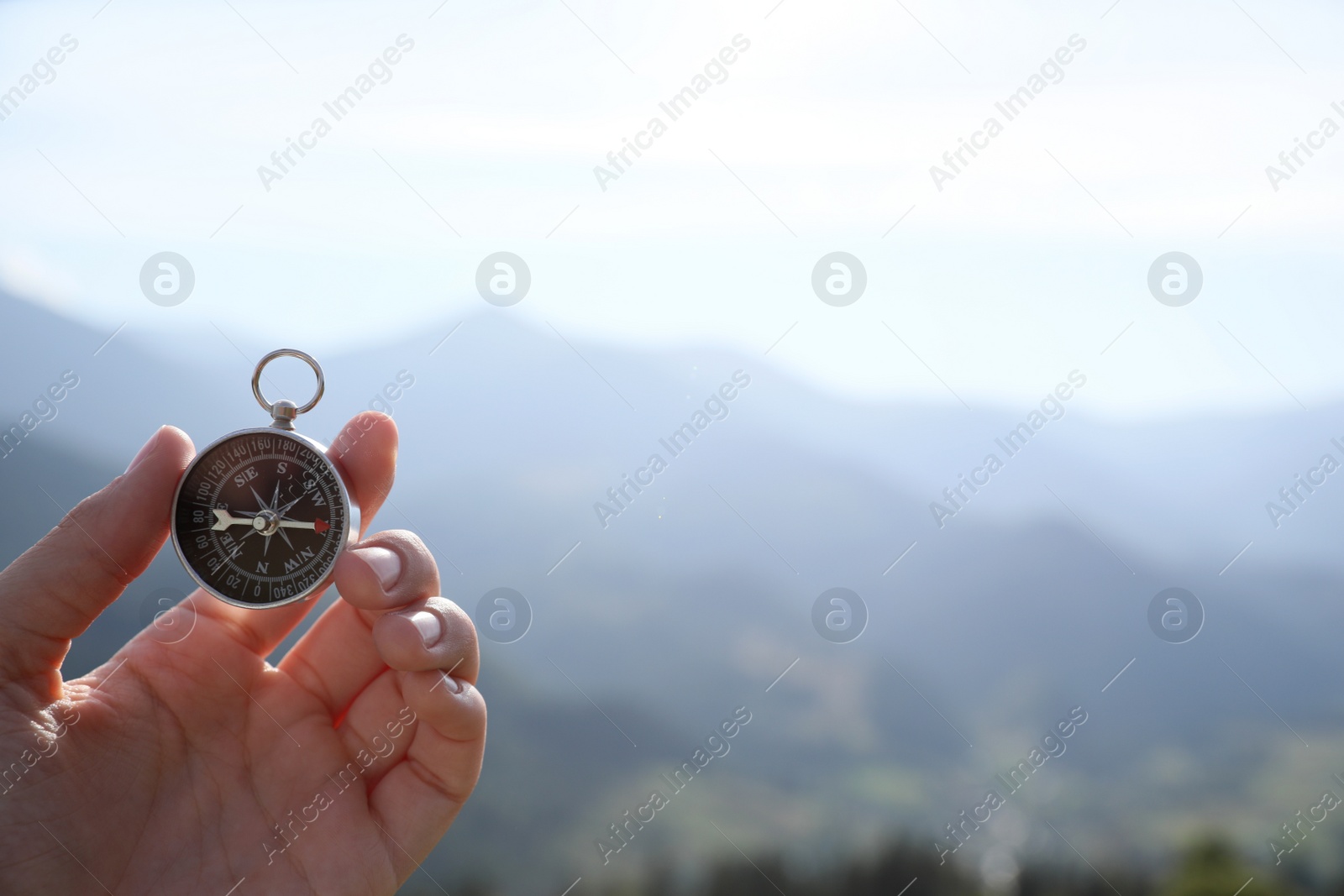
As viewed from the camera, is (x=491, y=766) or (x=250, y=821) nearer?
(x=250, y=821)

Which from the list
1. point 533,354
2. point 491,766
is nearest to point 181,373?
point 533,354

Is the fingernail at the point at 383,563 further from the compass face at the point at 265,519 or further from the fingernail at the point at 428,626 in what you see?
the compass face at the point at 265,519

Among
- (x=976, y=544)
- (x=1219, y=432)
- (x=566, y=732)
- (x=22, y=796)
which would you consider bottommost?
(x=566, y=732)

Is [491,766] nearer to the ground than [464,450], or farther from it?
nearer to the ground

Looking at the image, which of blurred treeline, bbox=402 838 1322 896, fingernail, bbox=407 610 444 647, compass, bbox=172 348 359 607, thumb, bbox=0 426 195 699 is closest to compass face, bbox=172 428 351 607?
compass, bbox=172 348 359 607

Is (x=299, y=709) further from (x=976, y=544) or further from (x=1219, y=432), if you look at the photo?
(x=1219, y=432)

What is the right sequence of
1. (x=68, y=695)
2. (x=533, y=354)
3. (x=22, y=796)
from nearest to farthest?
(x=22, y=796) → (x=68, y=695) → (x=533, y=354)

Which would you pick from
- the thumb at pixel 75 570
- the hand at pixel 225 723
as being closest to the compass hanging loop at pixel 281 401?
the hand at pixel 225 723
